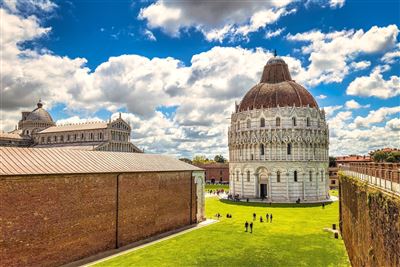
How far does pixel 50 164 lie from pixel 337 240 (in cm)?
2176

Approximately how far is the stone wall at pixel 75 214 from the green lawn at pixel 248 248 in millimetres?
1998

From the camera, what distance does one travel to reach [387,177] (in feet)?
37.6

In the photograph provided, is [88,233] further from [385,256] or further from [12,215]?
[385,256]

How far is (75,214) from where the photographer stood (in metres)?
20.2

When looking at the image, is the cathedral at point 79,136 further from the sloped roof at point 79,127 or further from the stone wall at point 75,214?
the stone wall at point 75,214

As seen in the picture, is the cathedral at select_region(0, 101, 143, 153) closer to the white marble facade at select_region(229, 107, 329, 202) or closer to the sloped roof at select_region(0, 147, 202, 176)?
the white marble facade at select_region(229, 107, 329, 202)

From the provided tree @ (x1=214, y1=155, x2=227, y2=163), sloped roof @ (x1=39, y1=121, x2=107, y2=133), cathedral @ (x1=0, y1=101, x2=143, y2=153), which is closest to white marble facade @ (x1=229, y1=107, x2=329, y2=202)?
cathedral @ (x1=0, y1=101, x2=143, y2=153)

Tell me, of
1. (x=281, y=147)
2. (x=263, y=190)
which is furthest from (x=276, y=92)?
(x=263, y=190)

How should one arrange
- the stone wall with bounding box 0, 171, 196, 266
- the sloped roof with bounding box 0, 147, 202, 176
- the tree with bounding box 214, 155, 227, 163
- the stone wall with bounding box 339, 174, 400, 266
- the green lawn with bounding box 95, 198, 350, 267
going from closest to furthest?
the stone wall with bounding box 339, 174, 400, 266, the stone wall with bounding box 0, 171, 196, 266, the sloped roof with bounding box 0, 147, 202, 176, the green lawn with bounding box 95, 198, 350, 267, the tree with bounding box 214, 155, 227, 163

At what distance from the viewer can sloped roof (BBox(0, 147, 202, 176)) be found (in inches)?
730

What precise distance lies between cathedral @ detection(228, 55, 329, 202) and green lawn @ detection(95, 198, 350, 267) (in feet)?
67.2

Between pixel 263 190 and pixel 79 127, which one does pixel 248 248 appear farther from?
pixel 79 127

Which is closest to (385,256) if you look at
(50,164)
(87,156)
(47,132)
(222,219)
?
(50,164)

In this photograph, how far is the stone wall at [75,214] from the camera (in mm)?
17047
